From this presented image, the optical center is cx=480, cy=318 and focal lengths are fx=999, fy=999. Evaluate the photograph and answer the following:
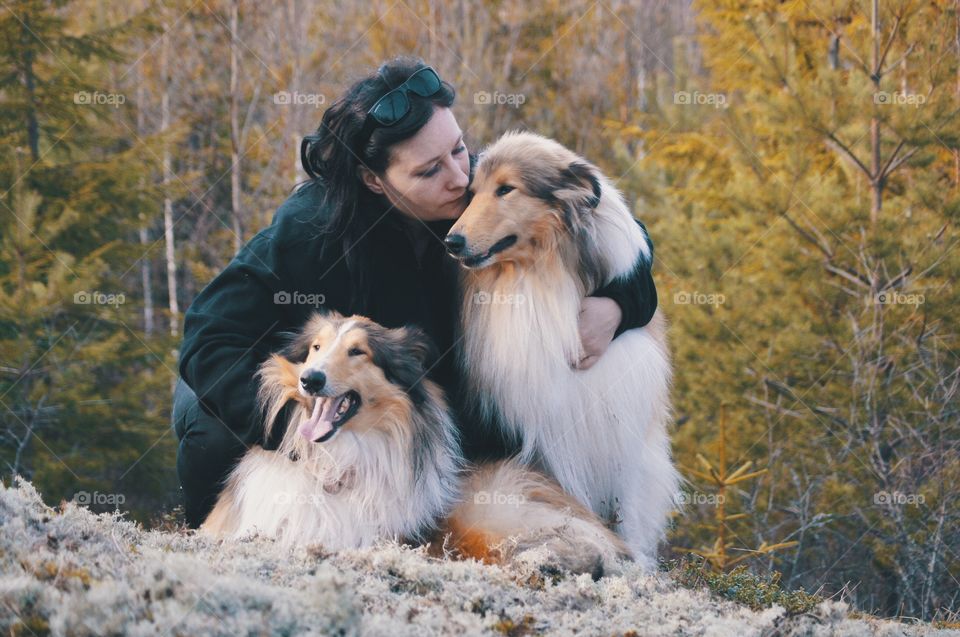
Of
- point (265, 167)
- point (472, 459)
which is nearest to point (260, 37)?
point (265, 167)

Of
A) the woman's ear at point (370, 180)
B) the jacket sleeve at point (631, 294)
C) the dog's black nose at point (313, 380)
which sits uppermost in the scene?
the woman's ear at point (370, 180)

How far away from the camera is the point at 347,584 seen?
2529mm

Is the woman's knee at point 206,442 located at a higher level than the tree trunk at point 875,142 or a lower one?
lower

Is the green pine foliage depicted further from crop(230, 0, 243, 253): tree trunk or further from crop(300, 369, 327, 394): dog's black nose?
crop(300, 369, 327, 394): dog's black nose

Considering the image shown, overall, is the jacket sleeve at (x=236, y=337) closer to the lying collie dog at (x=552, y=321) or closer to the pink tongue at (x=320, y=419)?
the pink tongue at (x=320, y=419)

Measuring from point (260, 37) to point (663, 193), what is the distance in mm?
6638

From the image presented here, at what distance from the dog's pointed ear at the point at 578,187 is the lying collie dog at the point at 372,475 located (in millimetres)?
817

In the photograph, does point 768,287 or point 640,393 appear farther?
point 768,287

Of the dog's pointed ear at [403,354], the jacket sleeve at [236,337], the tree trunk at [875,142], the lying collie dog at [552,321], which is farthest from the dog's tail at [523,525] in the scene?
the tree trunk at [875,142]

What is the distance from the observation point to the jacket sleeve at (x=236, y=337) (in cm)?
385

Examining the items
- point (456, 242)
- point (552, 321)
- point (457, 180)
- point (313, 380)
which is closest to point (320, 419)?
point (313, 380)

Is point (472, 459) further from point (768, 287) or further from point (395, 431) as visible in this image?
point (768, 287)

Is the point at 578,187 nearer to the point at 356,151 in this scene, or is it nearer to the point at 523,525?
the point at 356,151

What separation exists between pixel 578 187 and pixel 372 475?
1.39m
